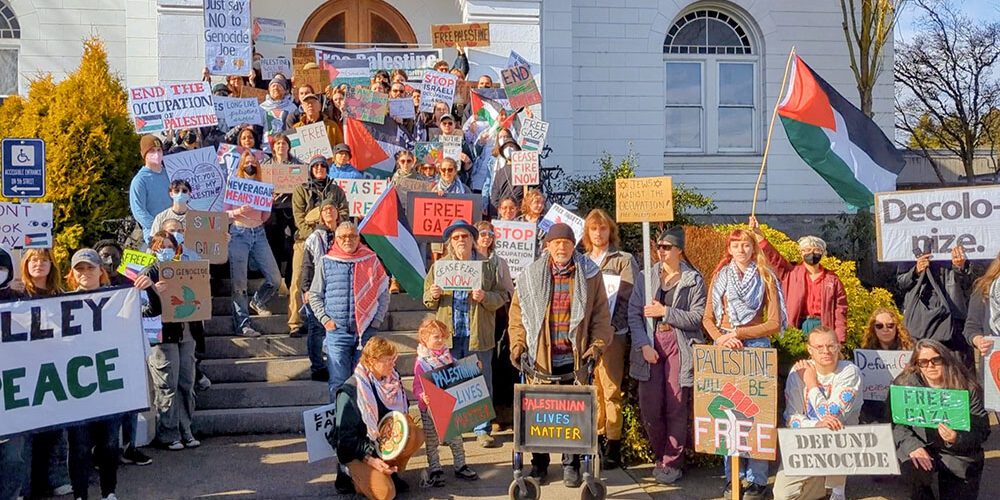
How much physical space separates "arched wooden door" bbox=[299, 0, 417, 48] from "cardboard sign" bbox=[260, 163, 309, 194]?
6106 millimetres

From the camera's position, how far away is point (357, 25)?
1595 cm

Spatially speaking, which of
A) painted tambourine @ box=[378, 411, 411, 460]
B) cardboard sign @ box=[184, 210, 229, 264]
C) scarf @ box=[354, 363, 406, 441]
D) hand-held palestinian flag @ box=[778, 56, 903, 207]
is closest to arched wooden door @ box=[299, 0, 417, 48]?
cardboard sign @ box=[184, 210, 229, 264]

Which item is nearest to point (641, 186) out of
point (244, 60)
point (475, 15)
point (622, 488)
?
point (622, 488)

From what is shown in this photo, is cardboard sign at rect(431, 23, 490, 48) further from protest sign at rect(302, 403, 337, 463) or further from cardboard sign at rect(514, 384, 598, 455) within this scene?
cardboard sign at rect(514, 384, 598, 455)

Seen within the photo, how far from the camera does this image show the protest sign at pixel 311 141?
36.1 ft

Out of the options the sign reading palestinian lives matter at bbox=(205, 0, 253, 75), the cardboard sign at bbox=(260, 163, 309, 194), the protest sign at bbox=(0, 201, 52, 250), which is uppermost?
the sign reading palestinian lives matter at bbox=(205, 0, 253, 75)

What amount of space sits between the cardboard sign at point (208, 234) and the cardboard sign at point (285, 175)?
1.46 metres

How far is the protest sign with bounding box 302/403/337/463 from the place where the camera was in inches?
264

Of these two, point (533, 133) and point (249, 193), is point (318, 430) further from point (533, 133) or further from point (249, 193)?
point (533, 133)

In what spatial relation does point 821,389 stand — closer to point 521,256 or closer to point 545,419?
point 545,419

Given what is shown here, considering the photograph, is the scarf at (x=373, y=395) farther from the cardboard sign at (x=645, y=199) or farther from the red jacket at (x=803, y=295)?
the red jacket at (x=803, y=295)

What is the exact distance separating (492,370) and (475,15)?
26.4ft

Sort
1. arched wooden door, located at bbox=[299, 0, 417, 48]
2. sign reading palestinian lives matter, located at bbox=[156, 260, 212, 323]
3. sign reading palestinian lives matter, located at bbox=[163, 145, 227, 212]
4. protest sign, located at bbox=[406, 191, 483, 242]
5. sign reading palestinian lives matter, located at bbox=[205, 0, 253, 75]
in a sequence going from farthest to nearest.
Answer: arched wooden door, located at bbox=[299, 0, 417, 48] < sign reading palestinian lives matter, located at bbox=[205, 0, 253, 75] < sign reading palestinian lives matter, located at bbox=[163, 145, 227, 212] < protest sign, located at bbox=[406, 191, 483, 242] < sign reading palestinian lives matter, located at bbox=[156, 260, 212, 323]

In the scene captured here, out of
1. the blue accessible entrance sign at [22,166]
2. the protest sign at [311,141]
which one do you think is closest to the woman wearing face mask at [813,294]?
the protest sign at [311,141]
